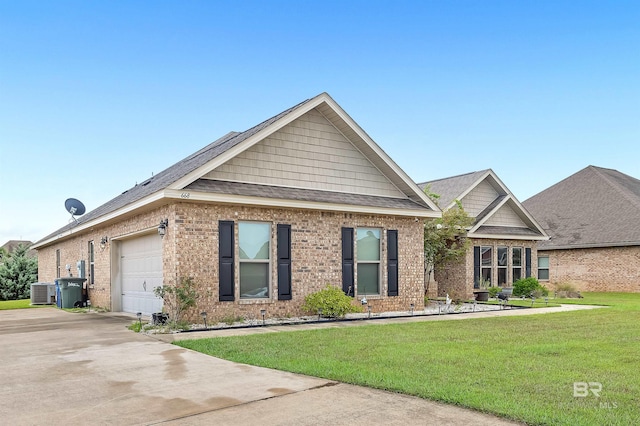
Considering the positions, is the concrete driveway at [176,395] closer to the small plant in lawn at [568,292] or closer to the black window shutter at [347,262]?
the black window shutter at [347,262]

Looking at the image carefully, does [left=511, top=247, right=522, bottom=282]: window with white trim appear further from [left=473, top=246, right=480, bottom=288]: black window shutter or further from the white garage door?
the white garage door

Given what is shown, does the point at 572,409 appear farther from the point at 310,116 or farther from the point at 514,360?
the point at 310,116

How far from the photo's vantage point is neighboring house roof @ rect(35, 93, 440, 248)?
13430 mm

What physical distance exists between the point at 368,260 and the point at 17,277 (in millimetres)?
25616

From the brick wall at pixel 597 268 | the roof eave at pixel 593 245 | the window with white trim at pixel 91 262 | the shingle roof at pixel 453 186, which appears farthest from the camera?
the brick wall at pixel 597 268

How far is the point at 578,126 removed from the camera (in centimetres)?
2655

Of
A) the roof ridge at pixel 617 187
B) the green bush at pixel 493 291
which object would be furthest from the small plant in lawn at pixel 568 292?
the roof ridge at pixel 617 187

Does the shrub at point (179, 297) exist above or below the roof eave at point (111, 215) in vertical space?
below

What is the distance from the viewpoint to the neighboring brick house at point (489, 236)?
973 inches

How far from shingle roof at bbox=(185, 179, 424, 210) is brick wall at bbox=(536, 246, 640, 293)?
15.8m

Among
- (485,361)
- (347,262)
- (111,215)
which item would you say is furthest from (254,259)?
(485,361)

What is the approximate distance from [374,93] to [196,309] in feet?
46.2

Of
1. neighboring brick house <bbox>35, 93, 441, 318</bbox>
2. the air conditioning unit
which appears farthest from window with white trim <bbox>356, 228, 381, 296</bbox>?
the air conditioning unit

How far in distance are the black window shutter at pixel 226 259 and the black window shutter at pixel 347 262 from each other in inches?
135
